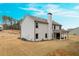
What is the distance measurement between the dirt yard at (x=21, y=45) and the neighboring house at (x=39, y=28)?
0.32 feet

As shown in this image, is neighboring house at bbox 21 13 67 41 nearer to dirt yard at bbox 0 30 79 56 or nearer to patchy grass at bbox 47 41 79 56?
dirt yard at bbox 0 30 79 56

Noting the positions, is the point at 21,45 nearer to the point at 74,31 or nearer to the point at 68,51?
the point at 68,51

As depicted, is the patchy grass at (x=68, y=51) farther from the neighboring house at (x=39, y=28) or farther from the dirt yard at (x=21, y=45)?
the neighboring house at (x=39, y=28)

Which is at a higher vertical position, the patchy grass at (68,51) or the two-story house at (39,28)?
the two-story house at (39,28)

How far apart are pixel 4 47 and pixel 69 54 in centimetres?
107

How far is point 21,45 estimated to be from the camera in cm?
1042

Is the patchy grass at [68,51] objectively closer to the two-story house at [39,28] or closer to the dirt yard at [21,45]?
the dirt yard at [21,45]

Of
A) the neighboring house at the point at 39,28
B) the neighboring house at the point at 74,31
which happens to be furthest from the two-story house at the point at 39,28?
the neighboring house at the point at 74,31

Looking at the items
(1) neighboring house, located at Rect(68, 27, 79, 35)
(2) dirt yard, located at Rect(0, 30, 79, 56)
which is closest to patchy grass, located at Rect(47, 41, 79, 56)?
(2) dirt yard, located at Rect(0, 30, 79, 56)

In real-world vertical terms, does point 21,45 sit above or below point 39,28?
below

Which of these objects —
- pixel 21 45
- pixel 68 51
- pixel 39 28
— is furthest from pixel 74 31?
pixel 21 45

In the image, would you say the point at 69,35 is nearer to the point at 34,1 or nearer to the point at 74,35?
the point at 74,35

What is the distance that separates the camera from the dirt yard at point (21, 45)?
10375 millimetres

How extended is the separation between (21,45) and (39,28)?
1.33 ft
